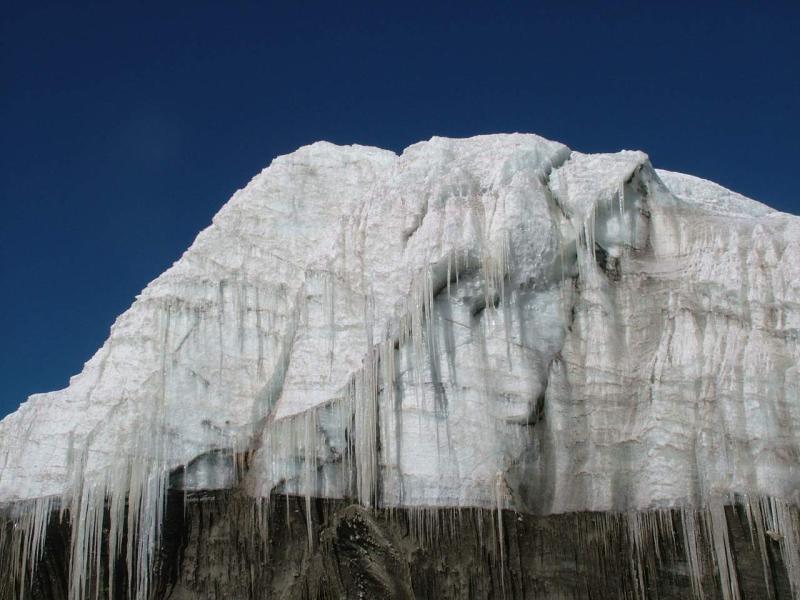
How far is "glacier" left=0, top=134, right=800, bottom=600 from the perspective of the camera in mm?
21516

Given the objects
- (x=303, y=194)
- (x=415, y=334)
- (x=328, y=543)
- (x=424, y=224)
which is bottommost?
(x=328, y=543)

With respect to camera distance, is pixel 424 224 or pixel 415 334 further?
pixel 424 224

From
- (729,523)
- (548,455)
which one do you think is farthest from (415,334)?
(729,523)

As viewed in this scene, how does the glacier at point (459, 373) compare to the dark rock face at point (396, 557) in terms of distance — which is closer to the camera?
the dark rock face at point (396, 557)

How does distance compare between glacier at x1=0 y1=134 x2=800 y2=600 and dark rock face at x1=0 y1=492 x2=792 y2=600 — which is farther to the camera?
glacier at x1=0 y1=134 x2=800 y2=600

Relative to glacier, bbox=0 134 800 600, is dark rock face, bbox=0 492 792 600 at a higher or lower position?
lower

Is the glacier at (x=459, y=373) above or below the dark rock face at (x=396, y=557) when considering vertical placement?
above

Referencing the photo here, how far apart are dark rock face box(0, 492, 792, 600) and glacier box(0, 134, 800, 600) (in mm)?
203

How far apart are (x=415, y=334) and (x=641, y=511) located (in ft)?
19.0

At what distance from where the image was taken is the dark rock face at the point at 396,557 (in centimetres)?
2083

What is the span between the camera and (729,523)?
21.1m

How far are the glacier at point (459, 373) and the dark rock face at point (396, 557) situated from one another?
0.20 m

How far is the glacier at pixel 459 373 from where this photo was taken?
70.6 feet

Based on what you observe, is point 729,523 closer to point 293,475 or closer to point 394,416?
point 394,416
